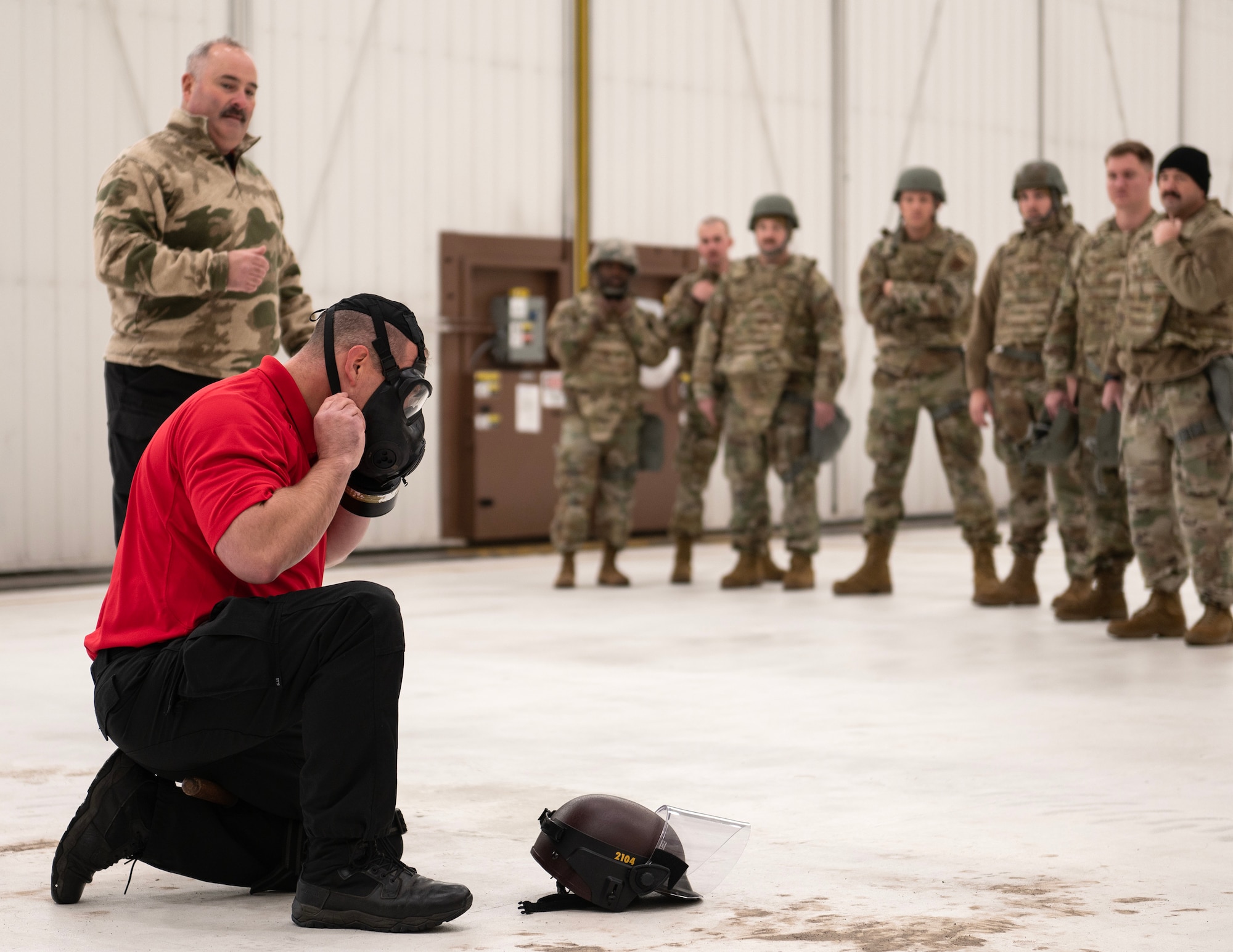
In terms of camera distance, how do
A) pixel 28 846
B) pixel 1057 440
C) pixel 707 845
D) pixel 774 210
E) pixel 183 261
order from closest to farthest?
pixel 707 845
pixel 28 846
pixel 183 261
pixel 1057 440
pixel 774 210

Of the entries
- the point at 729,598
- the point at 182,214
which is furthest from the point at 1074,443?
the point at 182,214

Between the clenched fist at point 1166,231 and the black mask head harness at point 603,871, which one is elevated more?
the clenched fist at point 1166,231

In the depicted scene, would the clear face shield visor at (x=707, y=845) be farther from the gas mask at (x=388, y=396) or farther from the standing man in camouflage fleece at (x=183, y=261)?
the standing man in camouflage fleece at (x=183, y=261)

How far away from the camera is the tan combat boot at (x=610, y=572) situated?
9234mm

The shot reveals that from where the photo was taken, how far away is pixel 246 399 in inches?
109

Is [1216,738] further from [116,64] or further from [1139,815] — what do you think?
[116,64]

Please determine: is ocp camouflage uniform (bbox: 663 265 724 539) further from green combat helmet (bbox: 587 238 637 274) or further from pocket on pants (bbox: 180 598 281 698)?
pocket on pants (bbox: 180 598 281 698)

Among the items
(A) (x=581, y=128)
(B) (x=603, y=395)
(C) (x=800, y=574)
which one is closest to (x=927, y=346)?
(C) (x=800, y=574)

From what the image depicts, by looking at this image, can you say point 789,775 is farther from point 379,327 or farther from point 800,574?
point 800,574

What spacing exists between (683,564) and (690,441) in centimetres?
72

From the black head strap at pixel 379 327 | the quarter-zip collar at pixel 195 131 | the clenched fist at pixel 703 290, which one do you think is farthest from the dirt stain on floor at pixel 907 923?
the clenched fist at pixel 703 290

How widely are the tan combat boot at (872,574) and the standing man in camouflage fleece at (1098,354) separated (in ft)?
4.54

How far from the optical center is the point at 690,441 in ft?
30.9

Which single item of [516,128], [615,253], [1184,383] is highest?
[516,128]
